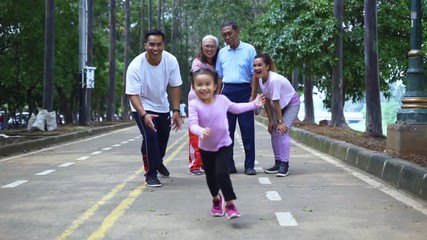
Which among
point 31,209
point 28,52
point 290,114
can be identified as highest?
point 28,52

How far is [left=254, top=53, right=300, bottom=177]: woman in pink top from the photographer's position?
888 cm

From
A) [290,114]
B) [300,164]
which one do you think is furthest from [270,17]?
[290,114]

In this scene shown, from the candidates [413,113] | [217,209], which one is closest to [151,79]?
[217,209]

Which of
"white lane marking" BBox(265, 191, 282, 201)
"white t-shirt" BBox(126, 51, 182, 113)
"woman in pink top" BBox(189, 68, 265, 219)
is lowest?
"white lane marking" BBox(265, 191, 282, 201)

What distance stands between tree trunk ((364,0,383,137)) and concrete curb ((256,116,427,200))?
5.80 ft

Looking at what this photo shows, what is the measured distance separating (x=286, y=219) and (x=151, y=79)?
302 centimetres

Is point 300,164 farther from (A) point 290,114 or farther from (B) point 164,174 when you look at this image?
(B) point 164,174

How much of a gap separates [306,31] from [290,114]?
46.7 feet

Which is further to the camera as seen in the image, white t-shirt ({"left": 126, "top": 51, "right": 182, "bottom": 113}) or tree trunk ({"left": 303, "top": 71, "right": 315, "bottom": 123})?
tree trunk ({"left": 303, "top": 71, "right": 315, "bottom": 123})

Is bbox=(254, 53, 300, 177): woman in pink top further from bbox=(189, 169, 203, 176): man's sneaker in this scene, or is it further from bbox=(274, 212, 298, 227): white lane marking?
bbox=(274, 212, 298, 227): white lane marking

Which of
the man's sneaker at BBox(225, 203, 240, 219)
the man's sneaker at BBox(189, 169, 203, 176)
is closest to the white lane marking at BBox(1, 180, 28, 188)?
the man's sneaker at BBox(189, 169, 203, 176)

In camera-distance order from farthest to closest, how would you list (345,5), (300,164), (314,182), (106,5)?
1. (106,5)
2. (345,5)
3. (300,164)
4. (314,182)

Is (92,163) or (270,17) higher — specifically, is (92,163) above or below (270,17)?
below

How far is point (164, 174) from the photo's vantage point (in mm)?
9453
